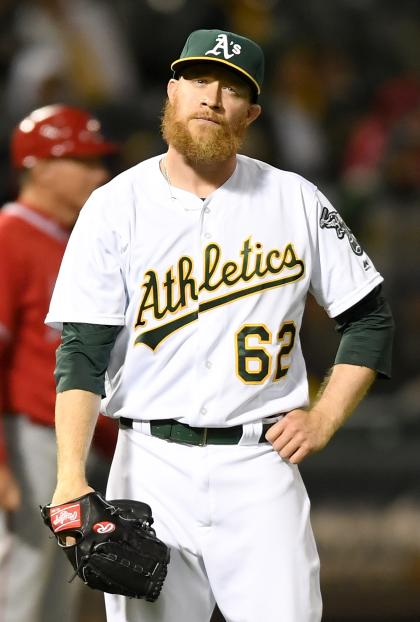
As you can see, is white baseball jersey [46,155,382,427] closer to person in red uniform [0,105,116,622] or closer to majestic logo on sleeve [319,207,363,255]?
majestic logo on sleeve [319,207,363,255]

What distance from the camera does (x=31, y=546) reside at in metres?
3.89

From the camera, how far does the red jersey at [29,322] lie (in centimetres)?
385

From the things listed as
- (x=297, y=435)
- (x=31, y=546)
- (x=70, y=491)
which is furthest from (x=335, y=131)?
(x=70, y=491)

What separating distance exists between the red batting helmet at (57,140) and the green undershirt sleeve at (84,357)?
1612 mm

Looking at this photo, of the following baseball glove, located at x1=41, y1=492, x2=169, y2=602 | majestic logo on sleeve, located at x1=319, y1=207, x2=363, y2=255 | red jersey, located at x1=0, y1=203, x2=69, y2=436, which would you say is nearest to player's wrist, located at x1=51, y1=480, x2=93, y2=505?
baseball glove, located at x1=41, y1=492, x2=169, y2=602

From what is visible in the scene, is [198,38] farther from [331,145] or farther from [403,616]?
[331,145]

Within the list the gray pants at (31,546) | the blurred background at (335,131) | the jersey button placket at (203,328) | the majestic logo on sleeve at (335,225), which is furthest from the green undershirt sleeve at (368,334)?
the blurred background at (335,131)

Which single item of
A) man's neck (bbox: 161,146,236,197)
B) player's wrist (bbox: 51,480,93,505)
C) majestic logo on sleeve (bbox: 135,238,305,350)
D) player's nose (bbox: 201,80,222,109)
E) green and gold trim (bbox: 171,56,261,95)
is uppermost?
green and gold trim (bbox: 171,56,261,95)

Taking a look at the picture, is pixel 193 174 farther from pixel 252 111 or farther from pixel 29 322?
pixel 29 322

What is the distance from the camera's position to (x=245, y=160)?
2844 mm

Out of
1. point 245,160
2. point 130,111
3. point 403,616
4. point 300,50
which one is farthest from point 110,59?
point 245,160

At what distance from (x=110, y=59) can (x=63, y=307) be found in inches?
198

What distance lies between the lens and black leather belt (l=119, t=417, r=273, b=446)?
104 inches

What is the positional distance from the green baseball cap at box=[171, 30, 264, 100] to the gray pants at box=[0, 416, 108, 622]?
1.63 meters
